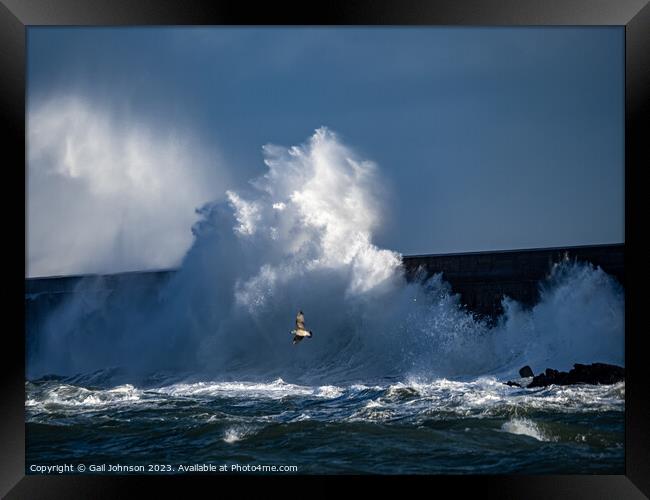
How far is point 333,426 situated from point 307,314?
3.75 feet

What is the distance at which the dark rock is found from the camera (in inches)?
266

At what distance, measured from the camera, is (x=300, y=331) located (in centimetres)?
704

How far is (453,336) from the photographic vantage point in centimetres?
726

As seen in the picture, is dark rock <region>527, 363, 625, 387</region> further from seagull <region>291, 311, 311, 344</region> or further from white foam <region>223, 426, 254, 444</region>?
white foam <region>223, 426, 254, 444</region>

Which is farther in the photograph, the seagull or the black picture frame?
the seagull

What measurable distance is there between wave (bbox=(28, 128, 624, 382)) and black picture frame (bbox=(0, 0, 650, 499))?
0.43 meters

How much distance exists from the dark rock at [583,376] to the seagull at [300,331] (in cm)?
228

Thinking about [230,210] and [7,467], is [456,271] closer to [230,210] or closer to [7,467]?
[230,210]

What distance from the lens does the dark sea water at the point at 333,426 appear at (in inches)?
260

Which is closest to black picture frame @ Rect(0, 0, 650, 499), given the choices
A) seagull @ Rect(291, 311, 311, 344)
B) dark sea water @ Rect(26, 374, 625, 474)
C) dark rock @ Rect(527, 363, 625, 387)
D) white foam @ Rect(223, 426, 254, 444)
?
dark sea water @ Rect(26, 374, 625, 474)

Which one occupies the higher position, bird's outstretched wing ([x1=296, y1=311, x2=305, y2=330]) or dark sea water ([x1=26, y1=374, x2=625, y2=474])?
bird's outstretched wing ([x1=296, y1=311, x2=305, y2=330])

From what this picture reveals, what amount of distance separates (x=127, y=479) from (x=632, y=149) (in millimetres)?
5483


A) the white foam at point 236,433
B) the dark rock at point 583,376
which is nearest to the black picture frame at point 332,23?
the dark rock at point 583,376

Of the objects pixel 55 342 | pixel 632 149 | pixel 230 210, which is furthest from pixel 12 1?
pixel 632 149
